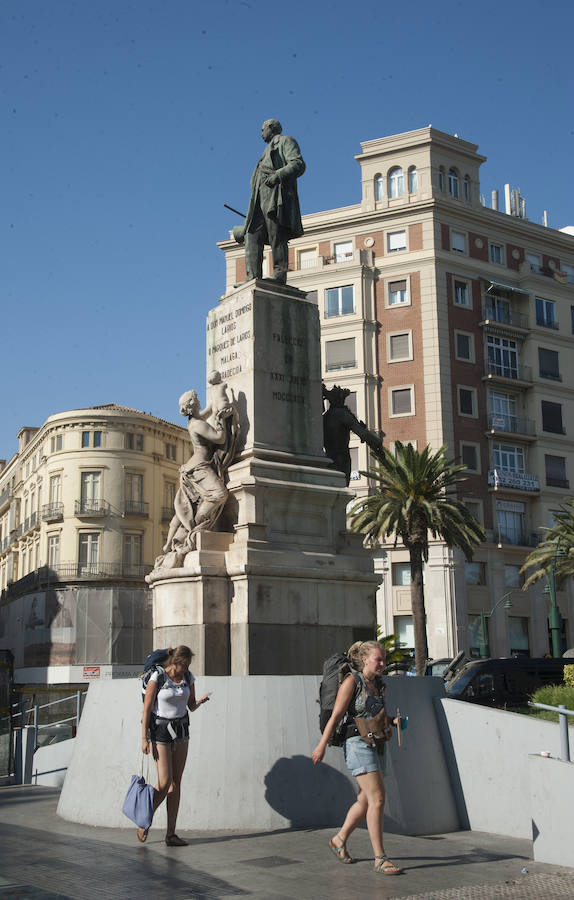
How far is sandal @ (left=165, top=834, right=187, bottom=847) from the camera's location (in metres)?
8.00

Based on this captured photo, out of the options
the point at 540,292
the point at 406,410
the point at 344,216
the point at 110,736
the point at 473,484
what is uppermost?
the point at 344,216

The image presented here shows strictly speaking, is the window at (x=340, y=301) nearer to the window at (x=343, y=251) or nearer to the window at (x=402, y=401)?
the window at (x=343, y=251)

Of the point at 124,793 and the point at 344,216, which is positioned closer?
the point at 124,793

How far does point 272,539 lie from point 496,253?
47630 millimetres

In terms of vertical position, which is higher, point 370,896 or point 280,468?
point 280,468

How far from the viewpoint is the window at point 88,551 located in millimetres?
56156

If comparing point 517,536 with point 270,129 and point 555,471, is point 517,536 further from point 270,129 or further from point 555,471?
point 270,129

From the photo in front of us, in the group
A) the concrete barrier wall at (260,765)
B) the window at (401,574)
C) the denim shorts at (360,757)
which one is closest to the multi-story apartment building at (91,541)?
the window at (401,574)

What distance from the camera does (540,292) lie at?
57344mm

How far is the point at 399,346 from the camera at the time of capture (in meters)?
53.0

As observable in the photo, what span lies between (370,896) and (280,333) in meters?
8.18

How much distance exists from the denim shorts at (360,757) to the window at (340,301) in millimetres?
47379

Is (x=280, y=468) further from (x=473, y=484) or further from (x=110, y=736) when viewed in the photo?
(x=473, y=484)

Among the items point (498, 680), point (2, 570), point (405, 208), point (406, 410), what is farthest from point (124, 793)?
point (2, 570)
